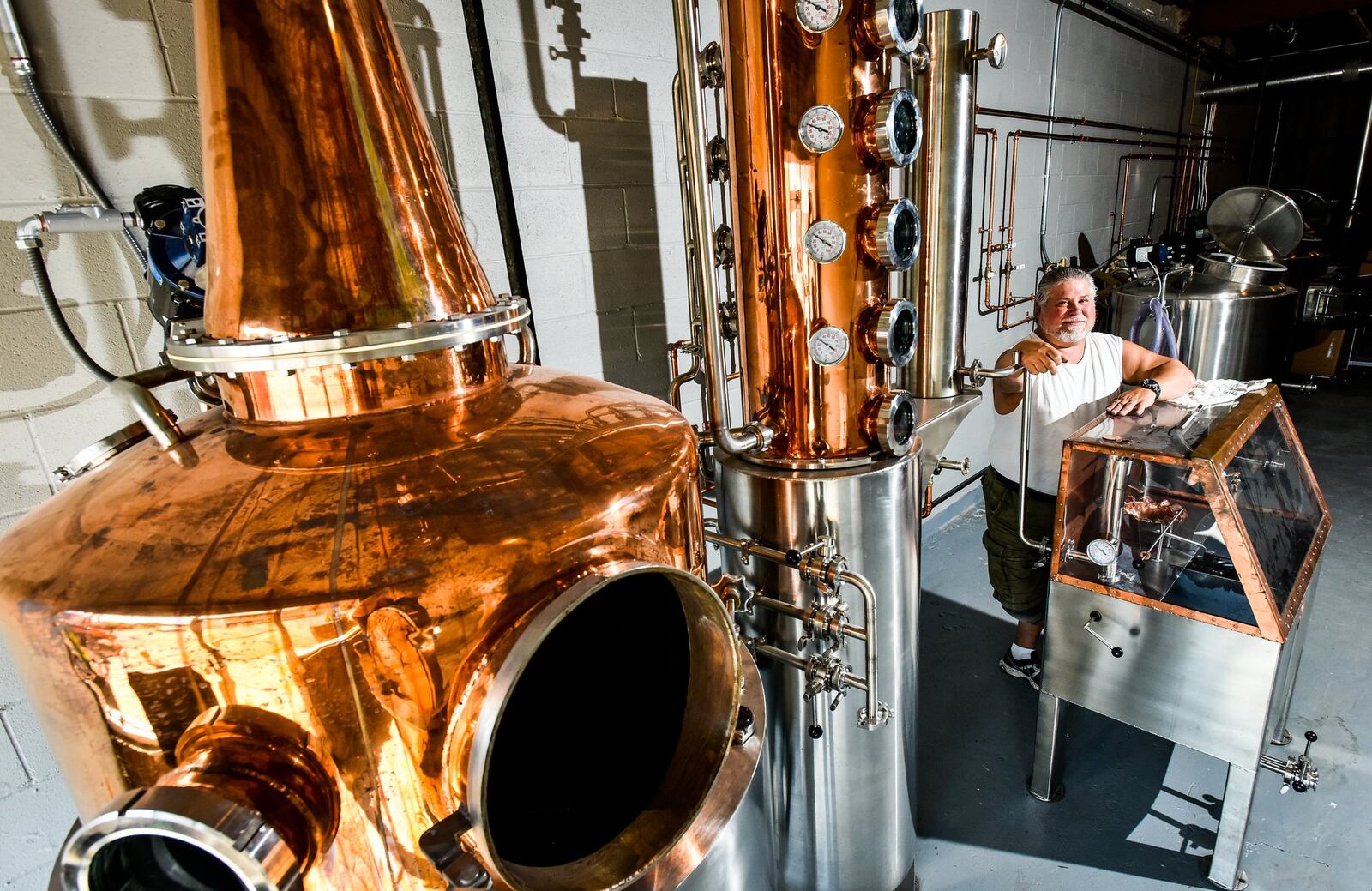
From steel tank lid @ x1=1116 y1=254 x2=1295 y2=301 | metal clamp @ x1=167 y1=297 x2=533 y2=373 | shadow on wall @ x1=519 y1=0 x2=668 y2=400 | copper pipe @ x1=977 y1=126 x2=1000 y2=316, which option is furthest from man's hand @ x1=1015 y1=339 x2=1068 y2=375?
steel tank lid @ x1=1116 y1=254 x2=1295 y2=301

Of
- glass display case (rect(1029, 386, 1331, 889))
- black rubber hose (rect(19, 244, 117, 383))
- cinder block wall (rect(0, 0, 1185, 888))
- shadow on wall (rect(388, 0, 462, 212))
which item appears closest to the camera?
black rubber hose (rect(19, 244, 117, 383))

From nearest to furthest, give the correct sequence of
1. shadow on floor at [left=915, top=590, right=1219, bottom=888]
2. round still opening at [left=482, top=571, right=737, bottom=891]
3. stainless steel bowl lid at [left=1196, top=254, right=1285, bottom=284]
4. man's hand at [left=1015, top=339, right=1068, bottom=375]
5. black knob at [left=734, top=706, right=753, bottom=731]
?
round still opening at [left=482, top=571, right=737, bottom=891] < black knob at [left=734, top=706, right=753, bottom=731] < shadow on floor at [left=915, top=590, right=1219, bottom=888] < man's hand at [left=1015, top=339, right=1068, bottom=375] < stainless steel bowl lid at [left=1196, top=254, right=1285, bottom=284]

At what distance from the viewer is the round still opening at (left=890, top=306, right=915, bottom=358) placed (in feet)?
4.47

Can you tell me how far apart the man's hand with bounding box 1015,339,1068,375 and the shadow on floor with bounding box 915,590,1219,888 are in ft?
4.08

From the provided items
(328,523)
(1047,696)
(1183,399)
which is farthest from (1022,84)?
(328,523)

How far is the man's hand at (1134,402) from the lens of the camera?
6.83 ft

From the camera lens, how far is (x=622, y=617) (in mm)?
859

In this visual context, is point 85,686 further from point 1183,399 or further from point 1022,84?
point 1022,84

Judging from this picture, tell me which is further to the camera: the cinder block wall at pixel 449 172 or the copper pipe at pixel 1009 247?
the copper pipe at pixel 1009 247

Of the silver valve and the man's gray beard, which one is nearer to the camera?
the silver valve

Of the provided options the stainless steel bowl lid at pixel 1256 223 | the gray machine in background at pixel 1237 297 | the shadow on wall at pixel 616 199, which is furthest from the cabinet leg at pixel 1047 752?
the stainless steel bowl lid at pixel 1256 223

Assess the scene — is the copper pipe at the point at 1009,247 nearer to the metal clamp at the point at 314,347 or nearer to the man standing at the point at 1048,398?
the man standing at the point at 1048,398

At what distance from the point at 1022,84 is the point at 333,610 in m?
4.38

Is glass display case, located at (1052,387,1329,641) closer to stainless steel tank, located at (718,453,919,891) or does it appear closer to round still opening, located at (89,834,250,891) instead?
stainless steel tank, located at (718,453,919,891)
